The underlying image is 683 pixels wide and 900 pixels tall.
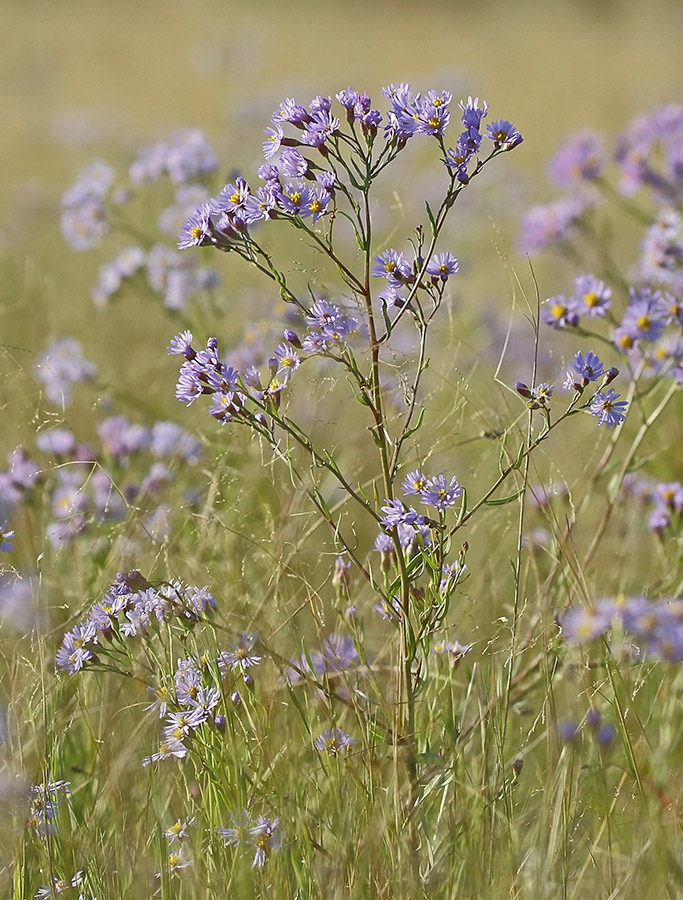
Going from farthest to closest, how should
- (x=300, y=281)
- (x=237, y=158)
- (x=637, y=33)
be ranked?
1. (x=637, y=33)
2. (x=237, y=158)
3. (x=300, y=281)

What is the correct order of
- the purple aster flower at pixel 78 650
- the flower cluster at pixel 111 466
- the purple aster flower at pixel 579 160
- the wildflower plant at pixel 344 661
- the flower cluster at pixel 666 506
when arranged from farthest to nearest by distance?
1. the purple aster flower at pixel 579 160
2. the flower cluster at pixel 111 466
3. the flower cluster at pixel 666 506
4. the purple aster flower at pixel 78 650
5. the wildflower plant at pixel 344 661

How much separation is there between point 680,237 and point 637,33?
18657mm

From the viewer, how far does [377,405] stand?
1.33 metres

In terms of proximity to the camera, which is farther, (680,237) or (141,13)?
(141,13)

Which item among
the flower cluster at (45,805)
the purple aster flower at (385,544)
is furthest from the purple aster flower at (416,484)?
the flower cluster at (45,805)

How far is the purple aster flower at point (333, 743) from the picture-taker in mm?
1369

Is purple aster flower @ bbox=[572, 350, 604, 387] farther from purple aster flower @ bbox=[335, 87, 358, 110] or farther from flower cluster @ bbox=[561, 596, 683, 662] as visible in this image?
purple aster flower @ bbox=[335, 87, 358, 110]

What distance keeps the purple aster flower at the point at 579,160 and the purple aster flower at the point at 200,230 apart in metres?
1.89

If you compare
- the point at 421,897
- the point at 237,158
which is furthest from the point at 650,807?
the point at 237,158

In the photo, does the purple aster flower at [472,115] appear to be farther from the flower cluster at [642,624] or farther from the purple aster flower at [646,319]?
the purple aster flower at [646,319]

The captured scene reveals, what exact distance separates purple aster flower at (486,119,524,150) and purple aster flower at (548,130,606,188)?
1.72 metres

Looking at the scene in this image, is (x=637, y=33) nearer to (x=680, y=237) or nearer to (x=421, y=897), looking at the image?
(x=680, y=237)

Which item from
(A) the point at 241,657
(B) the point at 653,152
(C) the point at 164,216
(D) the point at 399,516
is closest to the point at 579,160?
(B) the point at 653,152

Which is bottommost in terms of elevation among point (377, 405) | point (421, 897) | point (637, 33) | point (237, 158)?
point (421, 897)
